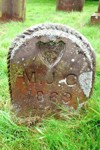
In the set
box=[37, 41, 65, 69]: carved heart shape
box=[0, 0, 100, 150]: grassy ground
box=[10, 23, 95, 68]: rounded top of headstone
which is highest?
box=[10, 23, 95, 68]: rounded top of headstone

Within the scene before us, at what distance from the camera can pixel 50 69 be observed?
7.37 feet

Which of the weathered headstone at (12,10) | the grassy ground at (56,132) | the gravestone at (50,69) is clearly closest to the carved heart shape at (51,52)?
the gravestone at (50,69)

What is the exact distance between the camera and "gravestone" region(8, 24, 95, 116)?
2207 mm

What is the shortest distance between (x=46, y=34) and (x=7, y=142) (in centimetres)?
76

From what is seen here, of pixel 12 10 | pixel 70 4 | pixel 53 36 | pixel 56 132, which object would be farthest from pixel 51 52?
pixel 70 4

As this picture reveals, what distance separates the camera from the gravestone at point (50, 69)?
2207 mm

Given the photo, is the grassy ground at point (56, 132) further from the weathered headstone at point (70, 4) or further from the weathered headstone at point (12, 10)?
the weathered headstone at point (70, 4)

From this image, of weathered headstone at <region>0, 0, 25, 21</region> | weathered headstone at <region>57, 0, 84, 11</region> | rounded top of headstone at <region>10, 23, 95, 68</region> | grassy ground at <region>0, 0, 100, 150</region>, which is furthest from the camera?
weathered headstone at <region>57, 0, 84, 11</region>

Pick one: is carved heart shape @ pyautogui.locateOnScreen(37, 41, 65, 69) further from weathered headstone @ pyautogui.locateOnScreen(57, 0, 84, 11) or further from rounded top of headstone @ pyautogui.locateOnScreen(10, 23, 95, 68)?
weathered headstone @ pyautogui.locateOnScreen(57, 0, 84, 11)

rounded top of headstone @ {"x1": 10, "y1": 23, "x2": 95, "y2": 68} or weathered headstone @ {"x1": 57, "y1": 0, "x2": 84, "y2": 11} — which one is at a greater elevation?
rounded top of headstone @ {"x1": 10, "y1": 23, "x2": 95, "y2": 68}

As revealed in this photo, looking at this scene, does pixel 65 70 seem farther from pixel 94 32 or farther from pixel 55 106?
pixel 94 32

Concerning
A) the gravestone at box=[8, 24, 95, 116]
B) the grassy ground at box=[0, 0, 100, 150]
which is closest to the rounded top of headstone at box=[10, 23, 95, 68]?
the gravestone at box=[8, 24, 95, 116]

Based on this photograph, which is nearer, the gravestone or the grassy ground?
the grassy ground

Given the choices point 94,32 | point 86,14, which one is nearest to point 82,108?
point 94,32
